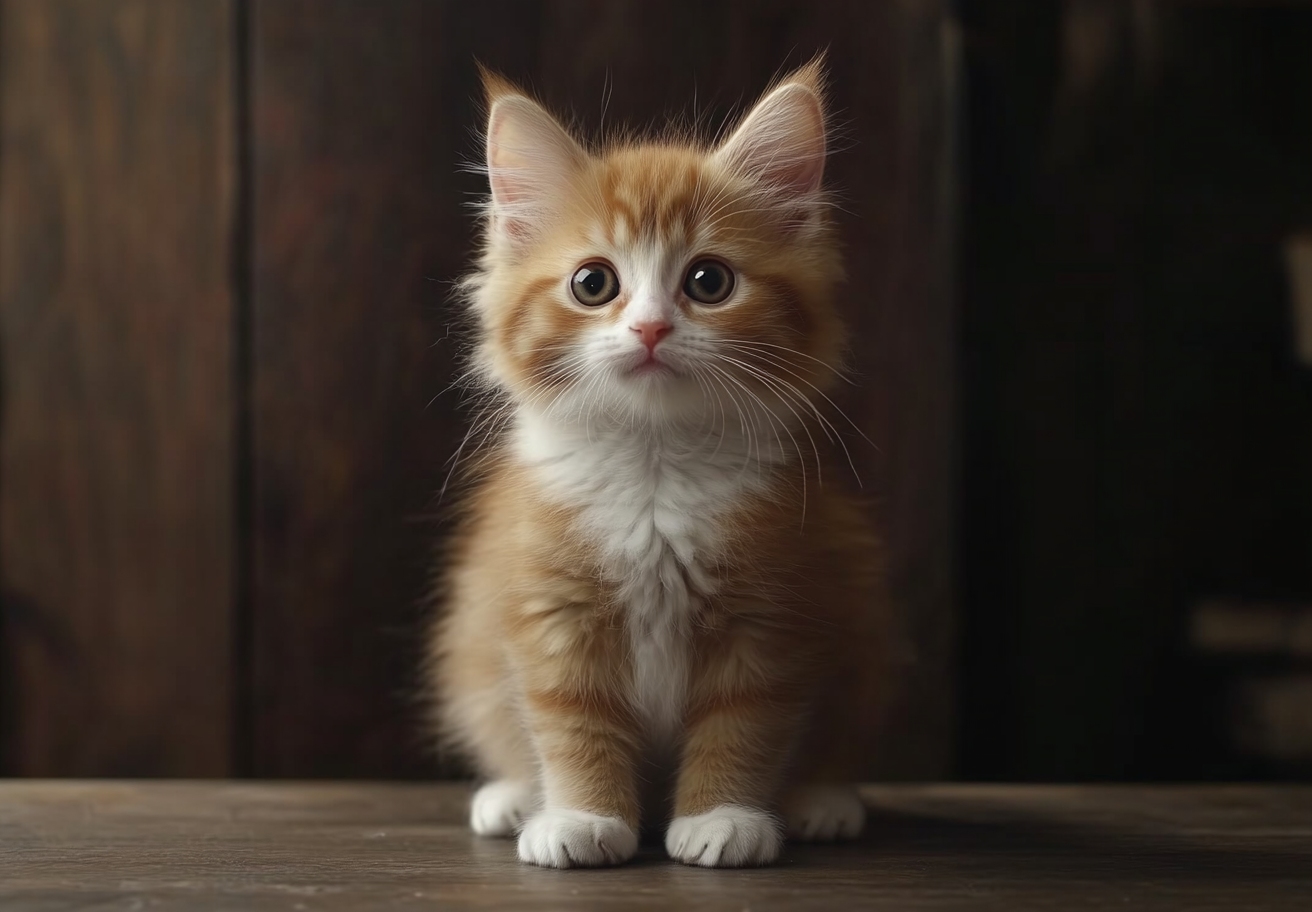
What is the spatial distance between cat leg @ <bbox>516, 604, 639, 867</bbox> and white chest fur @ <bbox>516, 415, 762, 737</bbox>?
29mm

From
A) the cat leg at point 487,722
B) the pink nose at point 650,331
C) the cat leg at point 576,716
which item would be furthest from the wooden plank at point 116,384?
the pink nose at point 650,331

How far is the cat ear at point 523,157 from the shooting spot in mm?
1207

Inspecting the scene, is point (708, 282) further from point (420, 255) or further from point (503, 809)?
point (420, 255)

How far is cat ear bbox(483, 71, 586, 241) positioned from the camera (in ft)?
3.96

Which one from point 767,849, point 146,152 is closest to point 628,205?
point 767,849

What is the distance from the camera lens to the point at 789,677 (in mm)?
1143

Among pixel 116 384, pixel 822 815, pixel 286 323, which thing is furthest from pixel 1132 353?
pixel 116 384

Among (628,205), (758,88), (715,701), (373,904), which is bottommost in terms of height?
(373,904)

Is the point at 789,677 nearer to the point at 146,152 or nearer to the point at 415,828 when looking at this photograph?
the point at 415,828

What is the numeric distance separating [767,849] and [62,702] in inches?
49.6

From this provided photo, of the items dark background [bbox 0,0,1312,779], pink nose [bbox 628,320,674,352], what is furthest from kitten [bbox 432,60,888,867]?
dark background [bbox 0,0,1312,779]

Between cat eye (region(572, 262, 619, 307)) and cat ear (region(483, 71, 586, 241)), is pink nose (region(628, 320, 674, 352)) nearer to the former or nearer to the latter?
cat eye (region(572, 262, 619, 307))

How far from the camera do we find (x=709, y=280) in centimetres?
115

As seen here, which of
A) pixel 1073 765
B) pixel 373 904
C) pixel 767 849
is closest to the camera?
pixel 373 904
